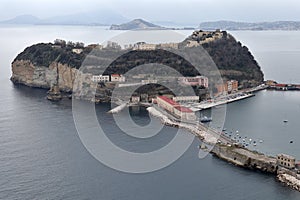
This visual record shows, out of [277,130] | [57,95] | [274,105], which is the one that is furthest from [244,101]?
[57,95]

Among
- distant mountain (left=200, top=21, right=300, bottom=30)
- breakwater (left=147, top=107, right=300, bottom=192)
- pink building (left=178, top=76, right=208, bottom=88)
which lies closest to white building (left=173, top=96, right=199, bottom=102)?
pink building (left=178, top=76, right=208, bottom=88)

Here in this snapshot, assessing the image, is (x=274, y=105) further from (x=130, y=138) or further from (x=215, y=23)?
(x=215, y=23)

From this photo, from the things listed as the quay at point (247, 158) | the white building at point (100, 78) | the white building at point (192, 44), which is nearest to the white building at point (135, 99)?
the white building at point (100, 78)

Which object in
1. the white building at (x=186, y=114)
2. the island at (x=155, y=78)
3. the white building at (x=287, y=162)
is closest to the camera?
the white building at (x=287, y=162)

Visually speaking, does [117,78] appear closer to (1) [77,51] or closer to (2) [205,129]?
(1) [77,51]

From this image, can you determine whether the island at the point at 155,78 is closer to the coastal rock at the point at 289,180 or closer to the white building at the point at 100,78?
the white building at the point at 100,78

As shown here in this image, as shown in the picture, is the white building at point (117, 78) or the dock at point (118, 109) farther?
the white building at point (117, 78)
